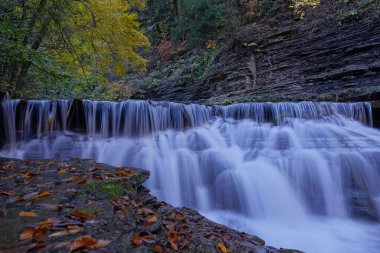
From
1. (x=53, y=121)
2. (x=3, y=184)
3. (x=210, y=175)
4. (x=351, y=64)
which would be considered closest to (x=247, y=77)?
(x=351, y=64)

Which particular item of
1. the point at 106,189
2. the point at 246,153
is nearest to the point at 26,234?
the point at 106,189

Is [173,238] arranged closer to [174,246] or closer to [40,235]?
[174,246]

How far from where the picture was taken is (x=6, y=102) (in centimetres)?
629

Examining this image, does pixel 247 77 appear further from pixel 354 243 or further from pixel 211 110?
pixel 354 243

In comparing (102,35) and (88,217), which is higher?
(102,35)

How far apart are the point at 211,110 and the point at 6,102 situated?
5807 millimetres

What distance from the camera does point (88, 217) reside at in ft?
6.47

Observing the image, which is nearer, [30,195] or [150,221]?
[150,221]

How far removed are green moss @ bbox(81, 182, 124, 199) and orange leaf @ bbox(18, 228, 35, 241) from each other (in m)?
0.87

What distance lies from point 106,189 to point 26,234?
1051 millimetres

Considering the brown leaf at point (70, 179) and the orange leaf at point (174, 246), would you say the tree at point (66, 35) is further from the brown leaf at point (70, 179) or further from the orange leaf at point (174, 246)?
the orange leaf at point (174, 246)

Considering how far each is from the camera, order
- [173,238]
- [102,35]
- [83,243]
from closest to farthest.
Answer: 1. [83,243]
2. [173,238]
3. [102,35]

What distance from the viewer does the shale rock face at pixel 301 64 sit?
9.02 m

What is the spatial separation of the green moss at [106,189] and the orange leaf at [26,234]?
2.84 feet
